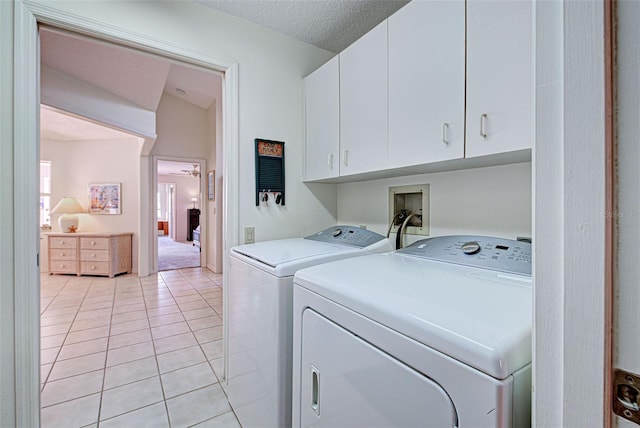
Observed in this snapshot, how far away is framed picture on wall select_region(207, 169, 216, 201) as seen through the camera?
506 cm

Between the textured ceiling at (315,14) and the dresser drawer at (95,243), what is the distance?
4391 millimetres

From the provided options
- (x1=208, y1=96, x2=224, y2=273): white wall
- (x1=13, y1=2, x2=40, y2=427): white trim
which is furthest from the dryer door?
(x1=208, y1=96, x2=224, y2=273): white wall

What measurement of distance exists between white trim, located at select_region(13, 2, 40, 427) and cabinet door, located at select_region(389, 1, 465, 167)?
169 centimetres

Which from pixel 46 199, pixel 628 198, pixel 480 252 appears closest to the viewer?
pixel 628 198

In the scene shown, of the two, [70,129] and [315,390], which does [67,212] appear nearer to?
[70,129]

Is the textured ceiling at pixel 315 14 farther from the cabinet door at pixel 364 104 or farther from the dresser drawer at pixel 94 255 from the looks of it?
the dresser drawer at pixel 94 255

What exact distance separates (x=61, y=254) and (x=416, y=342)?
609 cm

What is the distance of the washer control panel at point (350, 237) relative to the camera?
166 centimetres

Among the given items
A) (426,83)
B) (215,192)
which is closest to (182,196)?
(215,192)

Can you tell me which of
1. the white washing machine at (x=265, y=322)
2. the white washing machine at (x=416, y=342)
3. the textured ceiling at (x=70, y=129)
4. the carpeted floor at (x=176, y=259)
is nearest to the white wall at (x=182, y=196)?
the carpeted floor at (x=176, y=259)

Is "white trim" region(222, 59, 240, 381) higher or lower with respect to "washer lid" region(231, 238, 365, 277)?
higher

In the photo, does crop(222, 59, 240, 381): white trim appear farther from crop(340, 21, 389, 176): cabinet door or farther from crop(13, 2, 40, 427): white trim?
crop(13, 2, 40, 427): white trim

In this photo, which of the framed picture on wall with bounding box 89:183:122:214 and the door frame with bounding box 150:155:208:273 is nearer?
the door frame with bounding box 150:155:208:273

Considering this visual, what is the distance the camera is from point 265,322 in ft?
4.02
